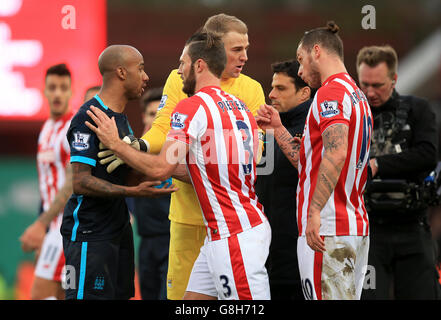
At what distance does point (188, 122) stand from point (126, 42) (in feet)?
33.7

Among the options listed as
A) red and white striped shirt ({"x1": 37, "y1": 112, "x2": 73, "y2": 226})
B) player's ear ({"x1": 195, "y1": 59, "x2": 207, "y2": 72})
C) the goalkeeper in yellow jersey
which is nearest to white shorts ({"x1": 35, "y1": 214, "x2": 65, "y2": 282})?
red and white striped shirt ({"x1": 37, "y1": 112, "x2": 73, "y2": 226})

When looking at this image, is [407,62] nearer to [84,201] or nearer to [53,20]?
[53,20]

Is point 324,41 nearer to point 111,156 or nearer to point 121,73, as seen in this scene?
point 121,73

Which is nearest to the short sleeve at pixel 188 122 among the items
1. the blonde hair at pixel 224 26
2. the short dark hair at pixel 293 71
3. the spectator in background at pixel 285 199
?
the blonde hair at pixel 224 26

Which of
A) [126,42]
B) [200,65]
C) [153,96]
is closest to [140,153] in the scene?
[200,65]

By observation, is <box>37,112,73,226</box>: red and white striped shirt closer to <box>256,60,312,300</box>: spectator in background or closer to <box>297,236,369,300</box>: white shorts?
<box>256,60,312,300</box>: spectator in background

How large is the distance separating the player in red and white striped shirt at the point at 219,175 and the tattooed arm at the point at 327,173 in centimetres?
26

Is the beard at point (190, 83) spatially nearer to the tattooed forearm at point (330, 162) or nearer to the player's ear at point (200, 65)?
the player's ear at point (200, 65)

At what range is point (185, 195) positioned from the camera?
4.60 m

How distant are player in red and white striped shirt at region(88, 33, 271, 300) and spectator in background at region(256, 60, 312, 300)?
0.77m

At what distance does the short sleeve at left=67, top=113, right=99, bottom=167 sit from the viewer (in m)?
4.20

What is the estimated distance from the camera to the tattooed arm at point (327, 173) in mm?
3992

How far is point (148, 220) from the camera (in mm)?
6570
